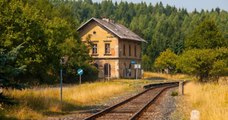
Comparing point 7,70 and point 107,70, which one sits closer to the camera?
point 7,70

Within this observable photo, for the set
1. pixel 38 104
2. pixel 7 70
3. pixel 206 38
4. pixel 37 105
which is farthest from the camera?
pixel 206 38

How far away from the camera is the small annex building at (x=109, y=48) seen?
66688 mm

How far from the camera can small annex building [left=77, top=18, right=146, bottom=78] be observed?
6669cm

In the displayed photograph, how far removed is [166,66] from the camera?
82375 mm

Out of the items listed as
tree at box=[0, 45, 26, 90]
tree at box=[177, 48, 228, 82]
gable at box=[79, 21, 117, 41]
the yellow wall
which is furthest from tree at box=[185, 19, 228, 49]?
tree at box=[0, 45, 26, 90]

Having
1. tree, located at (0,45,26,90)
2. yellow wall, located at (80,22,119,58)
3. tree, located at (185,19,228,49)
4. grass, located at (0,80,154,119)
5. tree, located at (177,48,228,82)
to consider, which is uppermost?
yellow wall, located at (80,22,119,58)

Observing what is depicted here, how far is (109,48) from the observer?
222 ft

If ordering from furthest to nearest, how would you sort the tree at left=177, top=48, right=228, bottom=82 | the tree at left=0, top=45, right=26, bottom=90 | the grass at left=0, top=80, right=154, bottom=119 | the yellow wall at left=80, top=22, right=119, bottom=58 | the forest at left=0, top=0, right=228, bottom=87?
the yellow wall at left=80, top=22, right=119, bottom=58 < the tree at left=177, top=48, right=228, bottom=82 < the forest at left=0, top=0, right=228, bottom=87 < the grass at left=0, top=80, right=154, bottom=119 < the tree at left=0, top=45, right=26, bottom=90

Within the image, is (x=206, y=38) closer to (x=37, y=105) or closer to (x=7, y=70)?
(x=37, y=105)

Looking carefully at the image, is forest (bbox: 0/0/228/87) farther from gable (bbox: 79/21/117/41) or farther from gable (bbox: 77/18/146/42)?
gable (bbox: 79/21/117/41)

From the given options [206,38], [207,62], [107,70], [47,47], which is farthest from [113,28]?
[47,47]

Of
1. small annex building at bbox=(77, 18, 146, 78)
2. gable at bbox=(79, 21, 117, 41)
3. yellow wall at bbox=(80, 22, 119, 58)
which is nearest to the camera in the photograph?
small annex building at bbox=(77, 18, 146, 78)

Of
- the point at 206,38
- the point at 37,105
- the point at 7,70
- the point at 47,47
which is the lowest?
Result: the point at 37,105

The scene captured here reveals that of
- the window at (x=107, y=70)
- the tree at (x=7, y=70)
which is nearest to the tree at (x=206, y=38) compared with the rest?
the window at (x=107, y=70)
